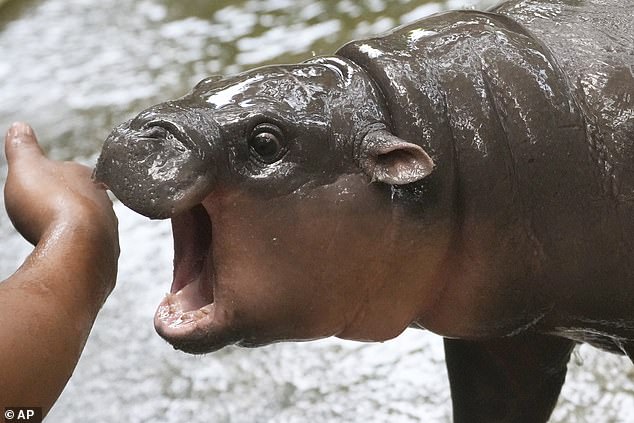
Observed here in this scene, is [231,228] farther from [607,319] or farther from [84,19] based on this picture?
[84,19]

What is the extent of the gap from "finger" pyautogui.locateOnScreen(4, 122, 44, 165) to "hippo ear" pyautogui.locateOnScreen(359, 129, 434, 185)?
567 millimetres

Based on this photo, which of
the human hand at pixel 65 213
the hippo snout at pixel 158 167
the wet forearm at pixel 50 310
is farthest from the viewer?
the human hand at pixel 65 213

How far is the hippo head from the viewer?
3.08ft

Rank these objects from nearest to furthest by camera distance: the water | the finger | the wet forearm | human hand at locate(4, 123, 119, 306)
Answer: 1. the wet forearm
2. human hand at locate(4, 123, 119, 306)
3. the finger
4. the water

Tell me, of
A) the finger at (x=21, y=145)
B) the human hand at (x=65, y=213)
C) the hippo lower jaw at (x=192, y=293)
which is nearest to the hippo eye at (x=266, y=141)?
the hippo lower jaw at (x=192, y=293)

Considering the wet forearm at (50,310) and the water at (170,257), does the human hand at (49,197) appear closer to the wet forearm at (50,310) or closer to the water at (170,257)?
the wet forearm at (50,310)

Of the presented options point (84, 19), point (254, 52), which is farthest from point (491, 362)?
point (84, 19)

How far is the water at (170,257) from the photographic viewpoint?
2.04 m

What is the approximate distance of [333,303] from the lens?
3.30 ft

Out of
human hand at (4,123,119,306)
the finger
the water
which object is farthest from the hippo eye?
the water

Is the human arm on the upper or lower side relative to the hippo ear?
lower

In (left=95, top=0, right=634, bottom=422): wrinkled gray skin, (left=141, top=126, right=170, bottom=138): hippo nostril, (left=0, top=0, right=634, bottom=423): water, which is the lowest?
(left=0, top=0, right=634, bottom=423): water

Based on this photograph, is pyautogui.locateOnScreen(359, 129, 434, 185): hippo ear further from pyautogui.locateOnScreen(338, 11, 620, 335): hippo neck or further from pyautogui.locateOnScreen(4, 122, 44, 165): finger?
pyautogui.locateOnScreen(4, 122, 44, 165): finger

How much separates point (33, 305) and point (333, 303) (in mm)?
355
